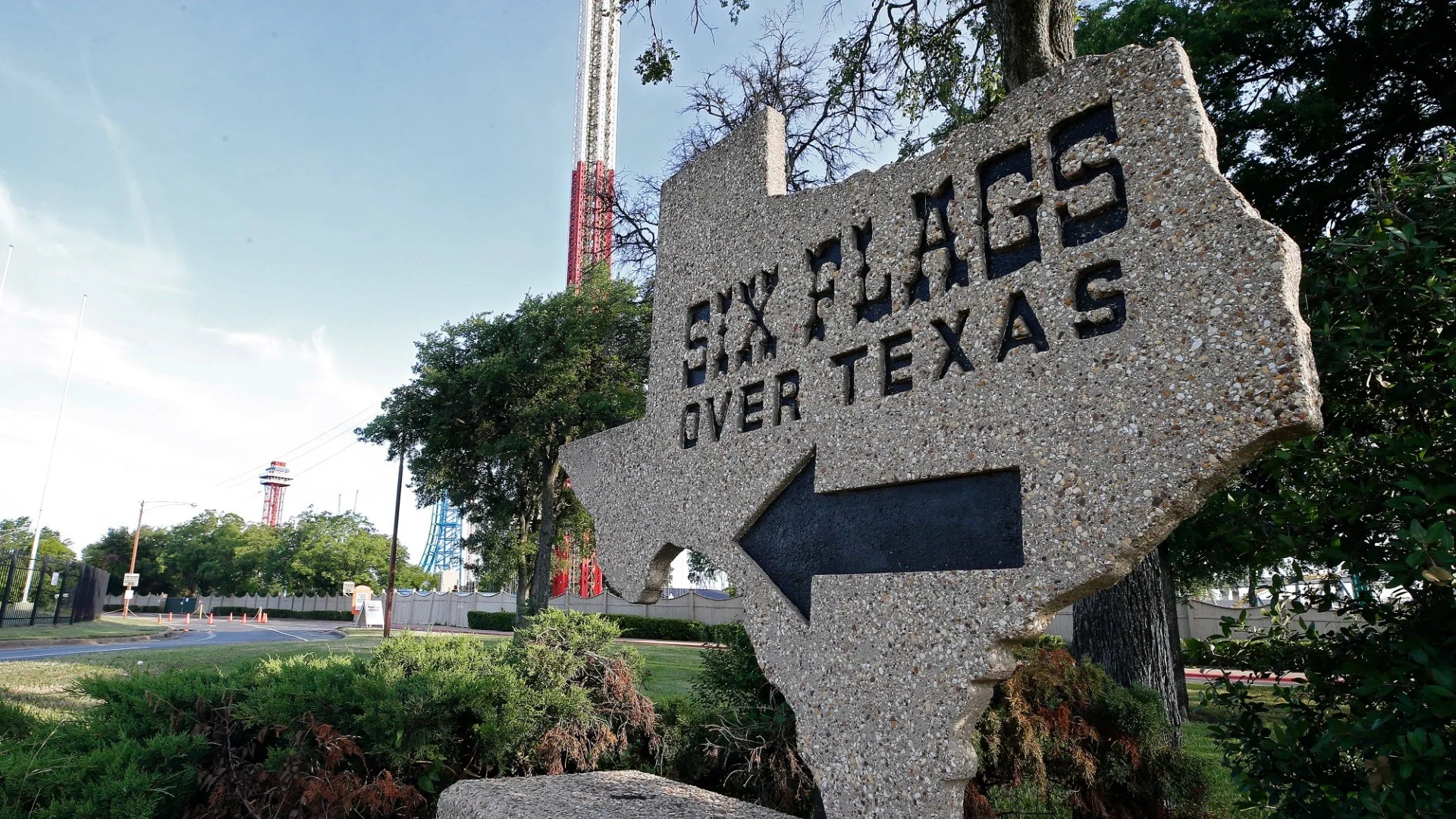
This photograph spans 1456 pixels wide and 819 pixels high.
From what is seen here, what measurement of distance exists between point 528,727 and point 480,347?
1602 centimetres

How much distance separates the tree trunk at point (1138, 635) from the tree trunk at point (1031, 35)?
4.39 meters

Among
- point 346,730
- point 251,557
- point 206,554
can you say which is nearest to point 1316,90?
point 346,730

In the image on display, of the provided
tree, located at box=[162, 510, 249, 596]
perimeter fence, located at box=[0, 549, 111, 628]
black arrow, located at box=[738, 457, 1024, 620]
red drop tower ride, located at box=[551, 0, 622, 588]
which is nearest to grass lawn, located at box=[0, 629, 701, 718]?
black arrow, located at box=[738, 457, 1024, 620]

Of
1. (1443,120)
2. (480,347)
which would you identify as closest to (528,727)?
(1443,120)

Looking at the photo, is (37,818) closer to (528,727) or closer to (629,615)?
(528,727)

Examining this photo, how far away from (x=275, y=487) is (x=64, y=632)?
351 feet

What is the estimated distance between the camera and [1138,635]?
7.81 m

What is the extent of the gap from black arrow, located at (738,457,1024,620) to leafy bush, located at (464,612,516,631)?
103ft

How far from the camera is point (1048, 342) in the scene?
11.1 ft

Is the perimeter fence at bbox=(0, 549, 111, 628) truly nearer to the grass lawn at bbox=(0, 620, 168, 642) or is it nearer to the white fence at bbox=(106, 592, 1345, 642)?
the grass lawn at bbox=(0, 620, 168, 642)

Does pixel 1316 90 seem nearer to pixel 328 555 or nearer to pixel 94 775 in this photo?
pixel 94 775

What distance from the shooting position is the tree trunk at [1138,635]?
25.4 feet

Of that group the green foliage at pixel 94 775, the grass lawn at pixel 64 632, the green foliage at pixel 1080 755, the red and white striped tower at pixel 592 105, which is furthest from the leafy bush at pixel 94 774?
the red and white striped tower at pixel 592 105

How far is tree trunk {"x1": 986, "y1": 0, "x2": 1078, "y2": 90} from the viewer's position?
7035mm
